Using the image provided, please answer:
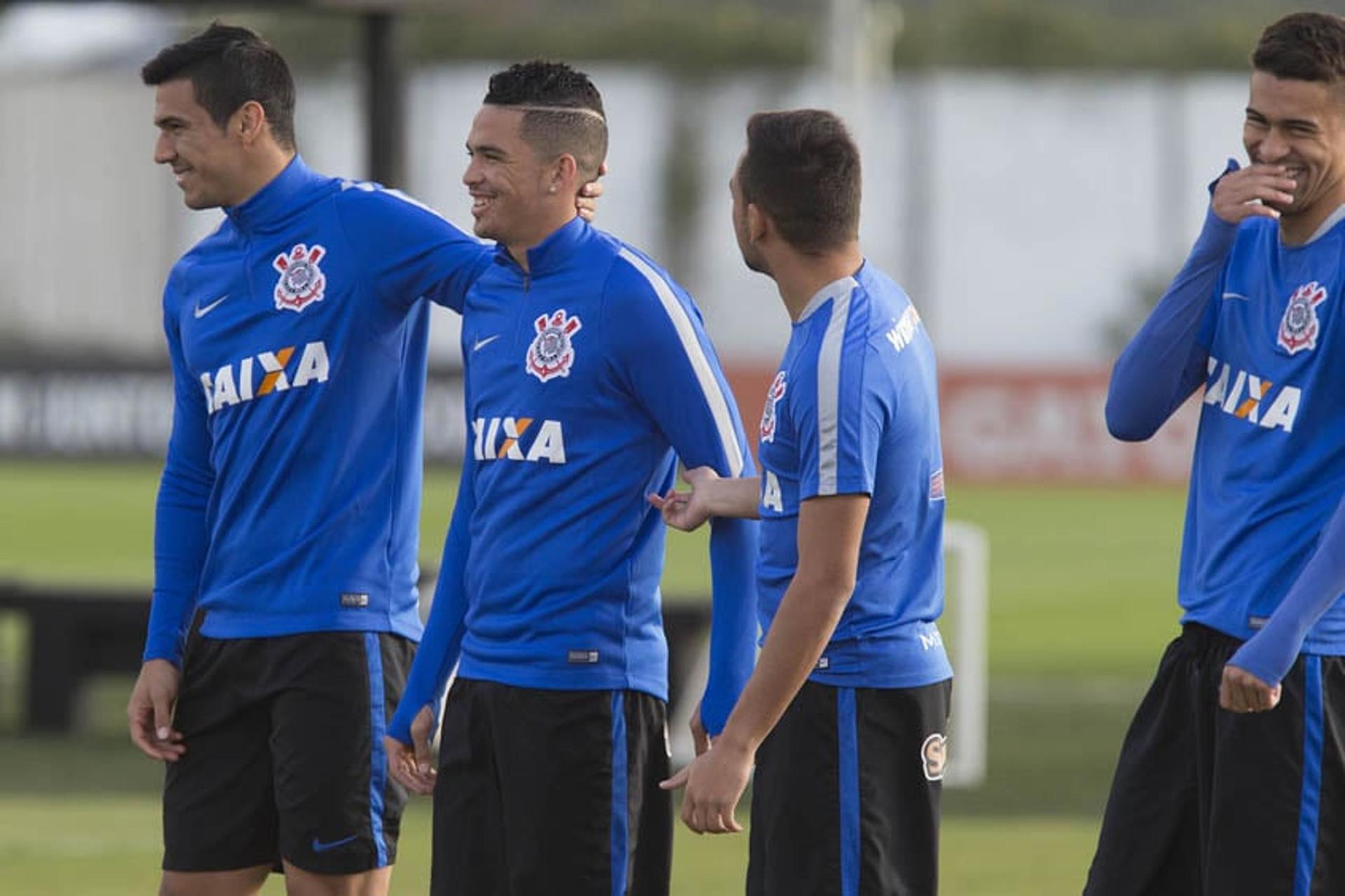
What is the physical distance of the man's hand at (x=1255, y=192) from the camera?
4020 mm

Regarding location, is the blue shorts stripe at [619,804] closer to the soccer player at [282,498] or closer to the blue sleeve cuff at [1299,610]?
the soccer player at [282,498]

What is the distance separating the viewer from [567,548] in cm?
439

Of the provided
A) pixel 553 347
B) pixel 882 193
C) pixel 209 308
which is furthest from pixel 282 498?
pixel 882 193

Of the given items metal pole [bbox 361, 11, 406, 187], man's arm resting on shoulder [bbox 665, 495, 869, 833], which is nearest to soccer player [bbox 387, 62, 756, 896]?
man's arm resting on shoulder [bbox 665, 495, 869, 833]

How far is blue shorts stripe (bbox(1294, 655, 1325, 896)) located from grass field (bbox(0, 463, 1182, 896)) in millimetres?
3463

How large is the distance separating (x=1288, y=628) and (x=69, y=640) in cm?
804

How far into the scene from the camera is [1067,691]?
12.9 meters

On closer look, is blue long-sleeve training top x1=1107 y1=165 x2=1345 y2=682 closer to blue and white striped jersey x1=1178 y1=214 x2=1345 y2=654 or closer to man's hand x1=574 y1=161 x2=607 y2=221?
blue and white striped jersey x1=1178 y1=214 x2=1345 y2=654

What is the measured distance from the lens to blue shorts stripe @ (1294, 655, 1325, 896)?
161 inches

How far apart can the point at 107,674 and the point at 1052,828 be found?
4.63m

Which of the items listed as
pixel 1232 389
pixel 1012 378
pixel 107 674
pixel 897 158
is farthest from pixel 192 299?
pixel 897 158

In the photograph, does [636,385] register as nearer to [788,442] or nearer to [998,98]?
[788,442]

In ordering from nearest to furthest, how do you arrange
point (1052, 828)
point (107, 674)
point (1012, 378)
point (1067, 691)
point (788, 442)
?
point (788, 442) < point (1052, 828) < point (107, 674) < point (1067, 691) < point (1012, 378)

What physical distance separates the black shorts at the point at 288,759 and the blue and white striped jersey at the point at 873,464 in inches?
37.0
